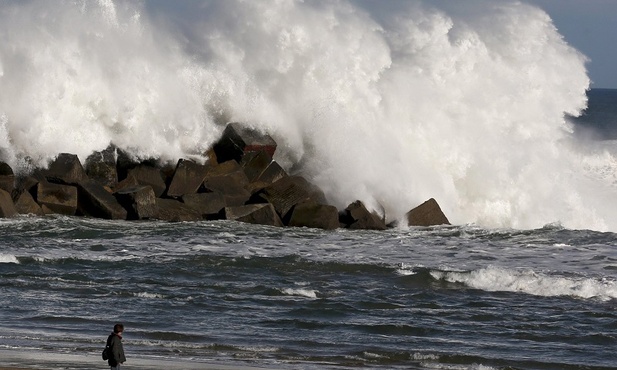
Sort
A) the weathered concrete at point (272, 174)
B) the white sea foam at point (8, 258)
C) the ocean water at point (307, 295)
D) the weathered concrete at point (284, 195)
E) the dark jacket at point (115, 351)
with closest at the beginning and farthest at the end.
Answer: the dark jacket at point (115, 351)
the ocean water at point (307, 295)
the white sea foam at point (8, 258)
the weathered concrete at point (284, 195)
the weathered concrete at point (272, 174)

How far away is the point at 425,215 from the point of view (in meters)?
23.5

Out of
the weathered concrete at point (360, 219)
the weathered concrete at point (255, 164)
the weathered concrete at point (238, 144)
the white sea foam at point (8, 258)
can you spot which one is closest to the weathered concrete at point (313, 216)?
the weathered concrete at point (360, 219)

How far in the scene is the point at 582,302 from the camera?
15.9 metres

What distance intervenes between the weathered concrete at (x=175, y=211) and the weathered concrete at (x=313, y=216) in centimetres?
166

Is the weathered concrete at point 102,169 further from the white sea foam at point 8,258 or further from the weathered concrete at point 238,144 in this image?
the white sea foam at point 8,258

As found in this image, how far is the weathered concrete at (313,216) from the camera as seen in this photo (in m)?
22.3

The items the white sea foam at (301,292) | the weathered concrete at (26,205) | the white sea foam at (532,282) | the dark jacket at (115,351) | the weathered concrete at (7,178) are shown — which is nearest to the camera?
the dark jacket at (115,351)

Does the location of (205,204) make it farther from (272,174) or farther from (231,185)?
(272,174)

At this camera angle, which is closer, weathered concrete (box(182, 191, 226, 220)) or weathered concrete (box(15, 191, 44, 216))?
weathered concrete (box(15, 191, 44, 216))

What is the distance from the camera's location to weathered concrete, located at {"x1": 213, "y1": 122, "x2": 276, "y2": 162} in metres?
24.3

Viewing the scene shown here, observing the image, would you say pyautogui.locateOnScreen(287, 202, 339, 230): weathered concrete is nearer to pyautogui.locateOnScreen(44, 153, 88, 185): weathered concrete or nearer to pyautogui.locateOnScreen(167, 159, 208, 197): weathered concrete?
pyautogui.locateOnScreen(167, 159, 208, 197): weathered concrete

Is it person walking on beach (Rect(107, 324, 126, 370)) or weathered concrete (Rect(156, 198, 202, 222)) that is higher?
weathered concrete (Rect(156, 198, 202, 222))

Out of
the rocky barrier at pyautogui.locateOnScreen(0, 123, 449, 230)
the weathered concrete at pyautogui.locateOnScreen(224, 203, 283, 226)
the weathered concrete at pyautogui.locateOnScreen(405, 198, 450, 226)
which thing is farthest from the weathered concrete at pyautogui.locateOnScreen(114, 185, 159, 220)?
the weathered concrete at pyautogui.locateOnScreen(405, 198, 450, 226)

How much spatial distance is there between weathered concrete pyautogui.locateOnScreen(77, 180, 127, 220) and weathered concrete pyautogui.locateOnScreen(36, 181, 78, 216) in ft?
0.61
